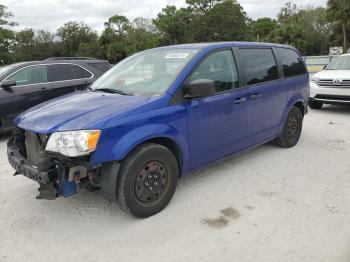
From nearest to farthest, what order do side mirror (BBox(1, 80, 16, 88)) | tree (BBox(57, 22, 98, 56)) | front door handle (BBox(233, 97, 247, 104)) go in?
front door handle (BBox(233, 97, 247, 104)) → side mirror (BBox(1, 80, 16, 88)) → tree (BBox(57, 22, 98, 56))

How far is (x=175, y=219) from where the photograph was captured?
348cm

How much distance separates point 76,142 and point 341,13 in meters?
44.5

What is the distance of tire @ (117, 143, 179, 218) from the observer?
3.22 m

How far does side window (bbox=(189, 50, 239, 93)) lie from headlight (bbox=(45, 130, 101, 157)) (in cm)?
135

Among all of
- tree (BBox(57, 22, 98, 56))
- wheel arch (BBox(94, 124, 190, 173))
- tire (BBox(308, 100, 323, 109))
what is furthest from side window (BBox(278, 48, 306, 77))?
tree (BBox(57, 22, 98, 56))

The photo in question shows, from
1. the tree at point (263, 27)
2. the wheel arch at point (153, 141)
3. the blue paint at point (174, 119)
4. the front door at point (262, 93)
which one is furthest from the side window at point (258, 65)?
the tree at point (263, 27)

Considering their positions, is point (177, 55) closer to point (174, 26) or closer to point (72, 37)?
point (174, 26)

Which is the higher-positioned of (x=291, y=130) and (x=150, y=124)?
(x=150, y=124)

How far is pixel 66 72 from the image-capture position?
7949 millimetres

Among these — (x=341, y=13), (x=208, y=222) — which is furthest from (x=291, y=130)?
(x=341, y=13)

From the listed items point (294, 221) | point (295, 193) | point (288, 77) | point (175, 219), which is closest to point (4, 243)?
point (175, 219)

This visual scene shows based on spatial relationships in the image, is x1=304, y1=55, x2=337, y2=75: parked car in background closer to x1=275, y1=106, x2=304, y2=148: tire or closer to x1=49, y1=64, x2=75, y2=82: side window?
x1=275, y1=106, x2=304, y2=148: tire

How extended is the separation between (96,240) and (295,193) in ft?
7.57

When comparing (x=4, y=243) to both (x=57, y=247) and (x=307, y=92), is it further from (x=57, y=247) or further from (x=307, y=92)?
(x=307, y=92)
